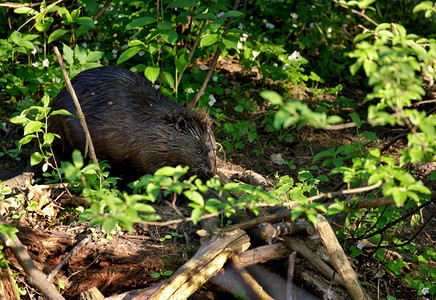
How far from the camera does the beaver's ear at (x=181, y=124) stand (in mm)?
5026

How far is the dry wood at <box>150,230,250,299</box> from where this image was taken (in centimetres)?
332

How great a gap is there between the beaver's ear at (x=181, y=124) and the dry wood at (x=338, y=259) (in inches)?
74.1

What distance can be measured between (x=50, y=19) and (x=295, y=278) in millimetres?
3727

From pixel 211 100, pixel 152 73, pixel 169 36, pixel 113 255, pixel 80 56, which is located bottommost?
pixel 211 100

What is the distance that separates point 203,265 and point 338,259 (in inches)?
34.5

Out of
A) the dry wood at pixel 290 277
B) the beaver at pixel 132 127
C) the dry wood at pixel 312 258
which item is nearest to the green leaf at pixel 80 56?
the beaver at pixel 132 127

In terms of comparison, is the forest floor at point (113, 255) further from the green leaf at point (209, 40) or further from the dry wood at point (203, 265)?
the green leaf at point (209, 40)

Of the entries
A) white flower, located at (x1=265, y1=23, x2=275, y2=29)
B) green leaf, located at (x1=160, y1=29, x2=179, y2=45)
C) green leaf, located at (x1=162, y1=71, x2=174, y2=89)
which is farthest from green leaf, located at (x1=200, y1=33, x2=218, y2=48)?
white flower, located at (x1=265, y1=23, x2=275, y2=29)

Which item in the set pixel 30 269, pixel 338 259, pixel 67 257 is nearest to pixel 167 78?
pixel 67 257

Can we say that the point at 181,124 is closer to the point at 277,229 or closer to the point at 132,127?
the point at 132,127

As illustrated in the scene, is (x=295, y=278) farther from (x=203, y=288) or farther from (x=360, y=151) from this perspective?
(x=360, y=151)

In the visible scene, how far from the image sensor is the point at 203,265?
3463mm

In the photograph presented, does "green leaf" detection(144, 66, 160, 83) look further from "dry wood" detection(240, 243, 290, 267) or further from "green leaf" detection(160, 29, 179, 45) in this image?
"dry wood" detection(240, 243, 290, 267)

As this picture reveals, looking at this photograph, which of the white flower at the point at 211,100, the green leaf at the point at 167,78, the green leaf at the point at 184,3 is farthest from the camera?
the white flower at the point at 211,100
